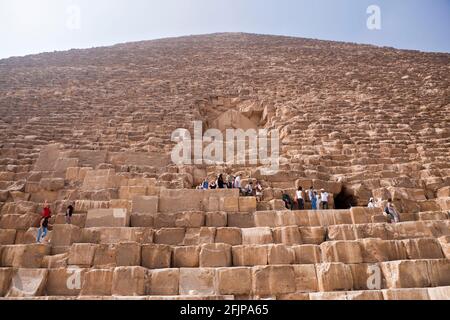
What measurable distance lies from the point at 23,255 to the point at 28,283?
605 millimetres

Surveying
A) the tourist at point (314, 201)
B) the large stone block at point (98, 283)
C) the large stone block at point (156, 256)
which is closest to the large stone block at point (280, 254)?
the large stone block at point (156, 256)

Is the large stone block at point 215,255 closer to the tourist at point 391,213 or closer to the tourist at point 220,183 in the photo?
the tourist at point 220,183

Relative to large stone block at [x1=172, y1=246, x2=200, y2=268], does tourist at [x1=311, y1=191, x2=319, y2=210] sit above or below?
above

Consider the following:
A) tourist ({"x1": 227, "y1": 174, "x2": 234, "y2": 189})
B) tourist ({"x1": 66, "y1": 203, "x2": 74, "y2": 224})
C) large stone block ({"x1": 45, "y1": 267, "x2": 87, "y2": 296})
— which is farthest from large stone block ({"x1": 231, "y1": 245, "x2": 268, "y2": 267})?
tourist ({"x1": 66, "y1": 203, "x2": 74, "y2": 224})

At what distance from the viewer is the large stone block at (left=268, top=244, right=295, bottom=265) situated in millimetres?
4980

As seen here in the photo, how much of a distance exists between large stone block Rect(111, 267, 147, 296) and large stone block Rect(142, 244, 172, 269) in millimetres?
334

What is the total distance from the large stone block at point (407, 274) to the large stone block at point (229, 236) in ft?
6.35

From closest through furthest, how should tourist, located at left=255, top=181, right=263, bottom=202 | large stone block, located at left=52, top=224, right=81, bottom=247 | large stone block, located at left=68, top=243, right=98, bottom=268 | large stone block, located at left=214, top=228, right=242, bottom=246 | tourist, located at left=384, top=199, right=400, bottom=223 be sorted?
large stone block, located at left=68, top=243, right=98, bottom=268 < large stone block, located at left=52, top=224, right=81, bottom=247 < large stone block, located at left=214, top=228, right=242, bottom=246 < tourist, located at left=384, top=199, right=400, bottom=223 < tourist, located at left=255, top=181, right=263, bottom=202

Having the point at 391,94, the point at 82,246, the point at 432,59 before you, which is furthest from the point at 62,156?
the point at 432,59

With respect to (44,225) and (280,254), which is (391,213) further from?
(44,225)

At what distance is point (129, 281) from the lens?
14.8ft

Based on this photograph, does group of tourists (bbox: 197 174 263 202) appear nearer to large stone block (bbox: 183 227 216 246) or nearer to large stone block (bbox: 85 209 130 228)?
large stone block (bbox: 183 227 216 246)

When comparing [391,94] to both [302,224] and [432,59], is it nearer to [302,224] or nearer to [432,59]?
[432,59]

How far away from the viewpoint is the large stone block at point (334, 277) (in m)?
4.55
